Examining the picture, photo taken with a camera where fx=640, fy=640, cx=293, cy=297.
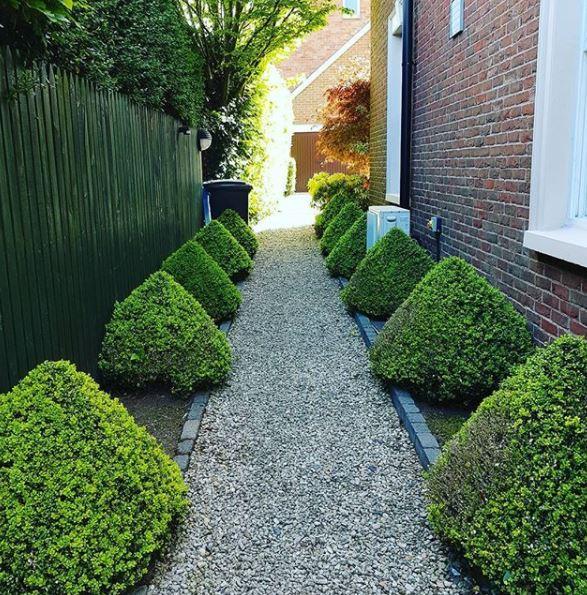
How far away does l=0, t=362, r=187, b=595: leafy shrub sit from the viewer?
231 centimetres

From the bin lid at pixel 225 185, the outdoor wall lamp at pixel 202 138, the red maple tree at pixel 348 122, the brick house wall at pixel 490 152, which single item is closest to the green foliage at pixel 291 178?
the red maple tree at pixel 348 122

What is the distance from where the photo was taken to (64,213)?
3998 millimetres

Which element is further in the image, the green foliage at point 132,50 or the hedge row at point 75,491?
the green foliage at point 132,50

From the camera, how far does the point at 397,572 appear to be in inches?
106

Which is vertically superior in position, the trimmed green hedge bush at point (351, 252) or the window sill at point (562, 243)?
the window sill at point (562, 243)

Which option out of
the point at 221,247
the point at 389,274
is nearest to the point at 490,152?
the point at 389,274

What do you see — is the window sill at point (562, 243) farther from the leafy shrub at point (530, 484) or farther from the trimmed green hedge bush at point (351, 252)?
the trimmed green hedge bush at point (351, 252)

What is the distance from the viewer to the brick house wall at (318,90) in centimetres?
2609

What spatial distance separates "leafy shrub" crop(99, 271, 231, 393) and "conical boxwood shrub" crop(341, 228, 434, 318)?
201cm

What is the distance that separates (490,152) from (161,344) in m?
2.90

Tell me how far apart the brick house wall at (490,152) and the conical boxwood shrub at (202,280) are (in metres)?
2.33

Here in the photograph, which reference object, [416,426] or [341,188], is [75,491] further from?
[341,188]

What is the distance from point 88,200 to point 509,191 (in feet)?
9.78

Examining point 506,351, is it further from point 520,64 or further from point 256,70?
point 256,70
